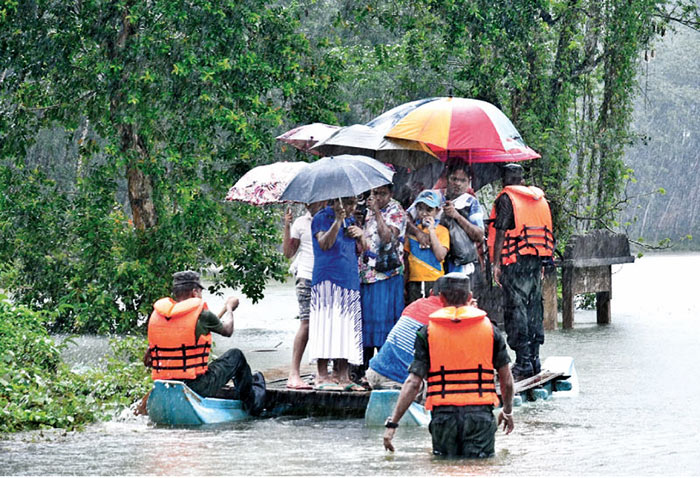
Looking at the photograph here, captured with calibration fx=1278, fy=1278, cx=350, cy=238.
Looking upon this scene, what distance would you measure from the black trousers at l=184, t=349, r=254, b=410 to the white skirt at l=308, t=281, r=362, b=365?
63 centimetres

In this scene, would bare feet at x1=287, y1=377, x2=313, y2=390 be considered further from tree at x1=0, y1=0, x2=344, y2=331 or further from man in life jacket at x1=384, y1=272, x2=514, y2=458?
tree at x1=0, y1=0, x2=344, y2=331

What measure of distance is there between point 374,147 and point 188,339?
9.07 ft

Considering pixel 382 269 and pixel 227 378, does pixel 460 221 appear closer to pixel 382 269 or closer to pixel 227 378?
pixel 382 269

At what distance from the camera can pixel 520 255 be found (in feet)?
40.0

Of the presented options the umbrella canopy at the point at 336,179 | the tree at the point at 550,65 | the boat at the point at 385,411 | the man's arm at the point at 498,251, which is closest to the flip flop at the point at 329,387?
the boat at the point at 385,411

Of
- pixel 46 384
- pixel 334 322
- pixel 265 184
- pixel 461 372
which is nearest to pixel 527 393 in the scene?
pixel 334 322

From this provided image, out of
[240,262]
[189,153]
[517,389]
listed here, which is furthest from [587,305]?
[517,389]

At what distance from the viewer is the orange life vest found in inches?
317

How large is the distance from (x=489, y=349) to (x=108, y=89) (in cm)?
1073

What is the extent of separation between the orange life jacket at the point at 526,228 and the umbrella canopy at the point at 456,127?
0.45 metres

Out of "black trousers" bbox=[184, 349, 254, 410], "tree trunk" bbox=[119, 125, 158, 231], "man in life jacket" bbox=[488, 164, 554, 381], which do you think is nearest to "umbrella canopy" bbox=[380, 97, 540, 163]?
"man in life jacket" bbox=[488, 164, 554, 381]

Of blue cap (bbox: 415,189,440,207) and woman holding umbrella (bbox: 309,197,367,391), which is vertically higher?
blue cap (bbox: 415,189,440,207)

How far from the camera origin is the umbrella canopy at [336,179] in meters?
10.5

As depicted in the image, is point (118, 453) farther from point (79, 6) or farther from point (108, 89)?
point (79, 6)
